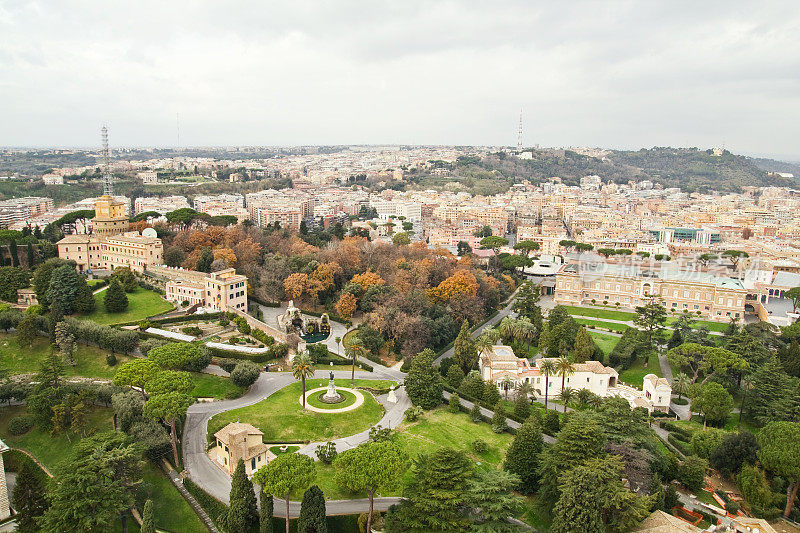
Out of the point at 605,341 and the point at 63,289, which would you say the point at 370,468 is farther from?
the point at 605,341

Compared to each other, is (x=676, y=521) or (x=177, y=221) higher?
(x=177, y=221)

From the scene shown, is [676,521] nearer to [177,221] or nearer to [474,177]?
[177,221]

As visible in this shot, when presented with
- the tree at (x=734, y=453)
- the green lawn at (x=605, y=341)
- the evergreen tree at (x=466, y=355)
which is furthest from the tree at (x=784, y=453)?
the evergreen tree at (x=466, y=355)

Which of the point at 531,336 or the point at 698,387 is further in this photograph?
the point at 531,336

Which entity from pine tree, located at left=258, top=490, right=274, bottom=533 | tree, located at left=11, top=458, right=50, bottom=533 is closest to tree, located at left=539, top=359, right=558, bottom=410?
pine tree, located at left=258, top=490, right=274, bottom=533

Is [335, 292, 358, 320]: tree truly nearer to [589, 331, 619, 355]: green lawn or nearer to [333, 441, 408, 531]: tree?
[589, 331, 619, 355]: green lawn

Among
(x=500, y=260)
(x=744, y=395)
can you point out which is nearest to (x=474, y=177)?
(x=500, y=260)

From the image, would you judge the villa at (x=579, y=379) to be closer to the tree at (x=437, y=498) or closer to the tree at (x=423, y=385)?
the tree at (x=423, y=385)
